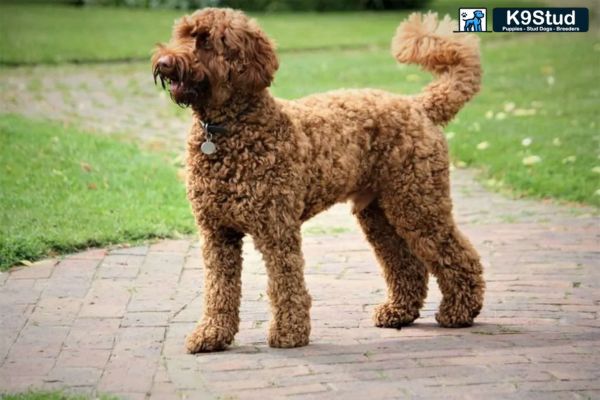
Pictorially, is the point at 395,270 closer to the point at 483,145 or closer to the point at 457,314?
the point at 457,314

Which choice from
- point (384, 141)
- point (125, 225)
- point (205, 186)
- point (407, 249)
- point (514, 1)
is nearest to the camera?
point (205, 186)

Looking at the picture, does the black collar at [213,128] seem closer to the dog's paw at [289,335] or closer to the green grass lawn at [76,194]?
the dog's paw at [289,335]

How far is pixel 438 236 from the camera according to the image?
18.5ft

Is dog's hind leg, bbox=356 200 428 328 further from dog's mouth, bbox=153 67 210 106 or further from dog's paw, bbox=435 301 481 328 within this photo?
dog's mouth, bbox=153 67 210 106

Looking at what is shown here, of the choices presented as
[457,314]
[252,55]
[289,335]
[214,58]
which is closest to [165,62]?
[214,58]

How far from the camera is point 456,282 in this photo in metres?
5.75

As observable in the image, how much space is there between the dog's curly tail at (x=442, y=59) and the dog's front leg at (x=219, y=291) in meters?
1.41

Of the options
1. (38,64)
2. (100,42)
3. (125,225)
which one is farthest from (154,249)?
(100,42)

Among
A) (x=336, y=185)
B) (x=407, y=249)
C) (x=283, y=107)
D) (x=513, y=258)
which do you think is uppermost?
(x=283, y=107)

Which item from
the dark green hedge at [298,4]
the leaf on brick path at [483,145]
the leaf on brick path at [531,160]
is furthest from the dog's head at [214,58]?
the dark green hedge at [298,4]

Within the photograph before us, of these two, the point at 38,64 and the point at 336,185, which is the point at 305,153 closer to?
the point at 336,185

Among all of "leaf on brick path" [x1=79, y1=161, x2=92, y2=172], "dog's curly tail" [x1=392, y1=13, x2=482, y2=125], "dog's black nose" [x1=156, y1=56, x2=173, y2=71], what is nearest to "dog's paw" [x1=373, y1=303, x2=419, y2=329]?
"dog's curly tail" [x1=392, y1=13, x2=482, y2=125]

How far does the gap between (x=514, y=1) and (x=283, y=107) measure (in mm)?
21631

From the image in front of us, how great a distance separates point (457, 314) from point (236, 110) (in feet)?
5.80
